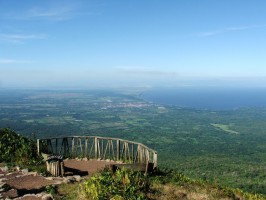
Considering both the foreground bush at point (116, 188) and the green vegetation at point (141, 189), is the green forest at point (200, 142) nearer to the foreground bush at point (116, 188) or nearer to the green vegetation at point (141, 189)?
the green vegetation at point (141, 189)

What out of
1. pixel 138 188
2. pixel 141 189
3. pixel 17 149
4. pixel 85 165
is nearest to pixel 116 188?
pixel 138 188

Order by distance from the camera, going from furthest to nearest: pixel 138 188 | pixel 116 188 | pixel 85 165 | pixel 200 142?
pixel 200 142 → pixel 85 165 → pixel 138 188 → pixel 116 188

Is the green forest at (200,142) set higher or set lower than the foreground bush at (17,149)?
lower

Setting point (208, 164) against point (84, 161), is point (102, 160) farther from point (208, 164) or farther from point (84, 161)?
point (208, 164)

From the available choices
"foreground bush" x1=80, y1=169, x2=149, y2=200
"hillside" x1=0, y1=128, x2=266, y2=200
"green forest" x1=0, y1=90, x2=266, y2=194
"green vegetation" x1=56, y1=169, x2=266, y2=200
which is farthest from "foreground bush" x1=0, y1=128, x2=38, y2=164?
"green forest" x1=0, y1=90, x2=266, y2=194

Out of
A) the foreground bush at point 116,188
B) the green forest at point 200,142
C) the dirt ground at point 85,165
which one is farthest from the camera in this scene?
the green forest at point 200,142

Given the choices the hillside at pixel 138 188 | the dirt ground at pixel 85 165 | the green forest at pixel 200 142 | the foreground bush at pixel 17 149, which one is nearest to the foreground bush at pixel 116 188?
the hillside at pixel 138 188

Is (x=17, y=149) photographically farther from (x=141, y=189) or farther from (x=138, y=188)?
(x=138, y=188)

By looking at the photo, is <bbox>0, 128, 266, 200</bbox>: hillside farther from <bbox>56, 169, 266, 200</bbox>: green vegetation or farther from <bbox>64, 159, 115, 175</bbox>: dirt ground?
<bbox>64, 159, 115, 175</bbox>: dirt ground

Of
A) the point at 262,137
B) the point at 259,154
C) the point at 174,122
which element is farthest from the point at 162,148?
the point at 174,122
